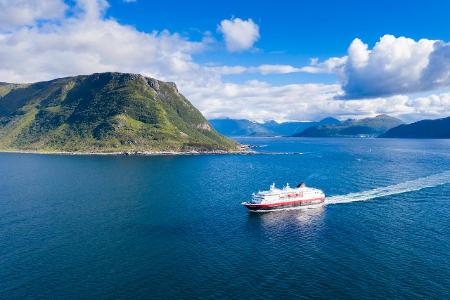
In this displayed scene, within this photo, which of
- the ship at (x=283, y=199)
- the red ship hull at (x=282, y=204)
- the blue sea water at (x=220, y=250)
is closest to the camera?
the blue sea water at (x=220, y=250)

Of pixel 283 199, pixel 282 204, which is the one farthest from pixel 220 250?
pixel 283 199

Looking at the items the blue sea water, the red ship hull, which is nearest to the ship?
the red ship hull

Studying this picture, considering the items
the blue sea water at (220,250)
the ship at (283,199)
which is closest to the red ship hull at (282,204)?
the ship at (283,199)

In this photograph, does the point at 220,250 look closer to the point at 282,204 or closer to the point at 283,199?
the point at 282,204

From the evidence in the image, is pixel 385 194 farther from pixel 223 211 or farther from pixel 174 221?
pixel 174 221

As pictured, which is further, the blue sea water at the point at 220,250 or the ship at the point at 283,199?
the ship at the point at 283,199

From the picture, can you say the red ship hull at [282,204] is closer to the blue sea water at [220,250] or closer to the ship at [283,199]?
the ship at [283,199]

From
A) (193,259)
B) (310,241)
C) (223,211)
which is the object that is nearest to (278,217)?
(223,211)

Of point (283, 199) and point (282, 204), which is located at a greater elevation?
point (283, 199)

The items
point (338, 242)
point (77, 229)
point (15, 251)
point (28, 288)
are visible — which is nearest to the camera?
point (28, 288)
